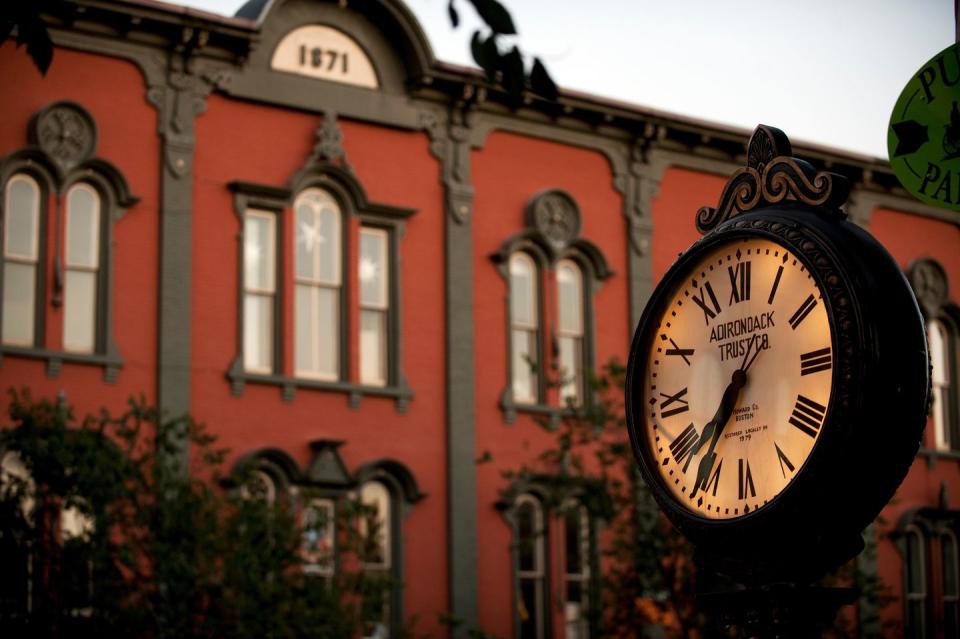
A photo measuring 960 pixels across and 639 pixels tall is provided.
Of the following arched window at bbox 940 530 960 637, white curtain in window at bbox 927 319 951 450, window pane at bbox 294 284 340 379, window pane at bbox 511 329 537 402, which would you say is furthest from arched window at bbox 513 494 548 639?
white curtain in window at bbox 927 319 951 450

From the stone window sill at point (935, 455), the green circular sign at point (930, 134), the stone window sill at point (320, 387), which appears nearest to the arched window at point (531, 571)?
the stone window sill at point (320, 387)

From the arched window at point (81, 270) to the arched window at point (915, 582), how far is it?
13107 mm

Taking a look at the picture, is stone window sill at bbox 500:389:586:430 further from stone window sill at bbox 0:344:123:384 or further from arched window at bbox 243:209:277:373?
stone window sill at bbox 0:344:123:384

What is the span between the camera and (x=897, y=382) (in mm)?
3875

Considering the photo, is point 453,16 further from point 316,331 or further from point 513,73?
point 316,331

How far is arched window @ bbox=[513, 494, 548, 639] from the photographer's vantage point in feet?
76.8

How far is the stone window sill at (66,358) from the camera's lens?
782 inches

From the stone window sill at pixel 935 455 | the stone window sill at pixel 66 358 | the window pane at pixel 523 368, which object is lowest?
the stone window sill at pixel 935 455

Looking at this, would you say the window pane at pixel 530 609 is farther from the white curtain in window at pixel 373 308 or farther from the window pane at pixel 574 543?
the white curtain in window at pixel 373 308

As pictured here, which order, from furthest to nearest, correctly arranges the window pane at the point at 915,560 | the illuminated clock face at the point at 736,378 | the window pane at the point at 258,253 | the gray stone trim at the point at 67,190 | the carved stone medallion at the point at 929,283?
the carved stone medallion at the point at 929,283 → the window pane at the point at 915,560 → the window pane at the point at 258,253 → the gray stone trim at the point at 67,190 → the illuminated clock face at the point at 736,378

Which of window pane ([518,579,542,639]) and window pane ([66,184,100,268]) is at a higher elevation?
window pane ([66,184,100,268])

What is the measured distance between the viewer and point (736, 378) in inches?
169

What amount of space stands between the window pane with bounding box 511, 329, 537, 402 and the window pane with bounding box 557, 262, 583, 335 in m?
0.56

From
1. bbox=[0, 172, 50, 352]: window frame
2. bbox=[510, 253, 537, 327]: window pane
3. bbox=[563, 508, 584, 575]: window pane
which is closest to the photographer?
bbox=[0, 172, 50, 352]: window frame
